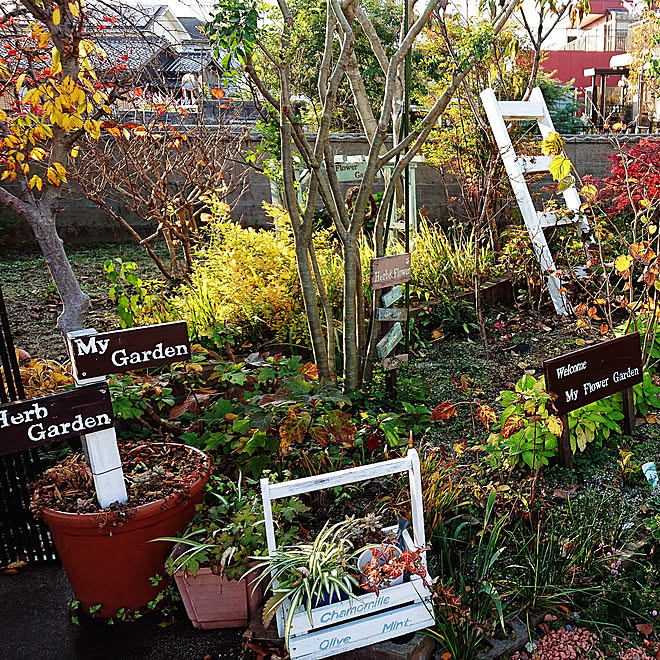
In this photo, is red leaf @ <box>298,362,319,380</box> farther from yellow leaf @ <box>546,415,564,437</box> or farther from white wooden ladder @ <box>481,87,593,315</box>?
white wooden ladder @ <box>481,87,593,315</box>

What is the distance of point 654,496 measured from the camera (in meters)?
2.90

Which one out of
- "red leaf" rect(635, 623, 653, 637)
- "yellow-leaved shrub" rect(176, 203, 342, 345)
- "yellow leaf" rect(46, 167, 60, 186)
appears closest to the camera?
"red leaf" rect(635, 623, 653, 637)

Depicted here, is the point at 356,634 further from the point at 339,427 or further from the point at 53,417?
the point at 53,417

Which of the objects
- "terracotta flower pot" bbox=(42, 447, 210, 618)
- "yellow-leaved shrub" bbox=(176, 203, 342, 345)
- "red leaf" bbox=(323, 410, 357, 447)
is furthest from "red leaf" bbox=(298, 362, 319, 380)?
"yellow-leaved shrub" bbox=(176, 203, 342, 345)

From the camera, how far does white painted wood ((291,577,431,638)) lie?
2148 millimetres

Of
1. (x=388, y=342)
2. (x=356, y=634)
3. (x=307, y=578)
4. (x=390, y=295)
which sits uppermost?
(x=390, y=295)

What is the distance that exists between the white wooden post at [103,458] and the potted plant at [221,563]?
0.87 feet

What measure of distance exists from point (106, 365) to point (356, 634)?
130 cm

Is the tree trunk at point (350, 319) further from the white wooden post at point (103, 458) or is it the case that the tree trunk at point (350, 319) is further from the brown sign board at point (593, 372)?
the white wooden post at point (103, 458)

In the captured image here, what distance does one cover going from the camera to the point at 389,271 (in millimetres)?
3709

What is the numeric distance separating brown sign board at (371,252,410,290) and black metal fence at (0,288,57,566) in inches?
73.2

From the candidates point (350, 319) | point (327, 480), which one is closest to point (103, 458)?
point (327, 480)

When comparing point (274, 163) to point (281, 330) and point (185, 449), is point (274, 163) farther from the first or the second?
point (185, 449)

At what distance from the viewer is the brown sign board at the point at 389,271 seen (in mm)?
3633
